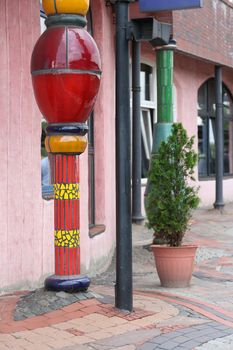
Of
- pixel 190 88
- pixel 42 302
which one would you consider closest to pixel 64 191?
pixel 42 302

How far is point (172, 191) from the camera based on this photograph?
23.9ft

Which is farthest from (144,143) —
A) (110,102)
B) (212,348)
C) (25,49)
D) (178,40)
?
(212,348)

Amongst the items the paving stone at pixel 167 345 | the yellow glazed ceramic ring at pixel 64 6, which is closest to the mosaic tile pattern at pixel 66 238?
the paving stone at pixel 167 345

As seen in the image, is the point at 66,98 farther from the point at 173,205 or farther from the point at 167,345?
the point at 167,345

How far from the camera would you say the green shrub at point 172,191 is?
7207 millimetres

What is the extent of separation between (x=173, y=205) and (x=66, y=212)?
5.55 feet

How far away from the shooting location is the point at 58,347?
16.1 ft

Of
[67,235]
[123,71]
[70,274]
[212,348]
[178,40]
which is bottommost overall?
[212,348]

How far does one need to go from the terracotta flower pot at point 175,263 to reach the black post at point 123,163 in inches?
49.7

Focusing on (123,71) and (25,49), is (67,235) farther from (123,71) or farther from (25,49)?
(25,49)

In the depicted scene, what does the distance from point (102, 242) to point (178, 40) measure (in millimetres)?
5718

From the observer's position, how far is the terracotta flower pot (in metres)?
7.18

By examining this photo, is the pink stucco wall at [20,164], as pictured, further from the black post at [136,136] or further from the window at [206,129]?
the window at [206,129]

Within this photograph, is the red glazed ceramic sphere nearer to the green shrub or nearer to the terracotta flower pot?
the green shrub
